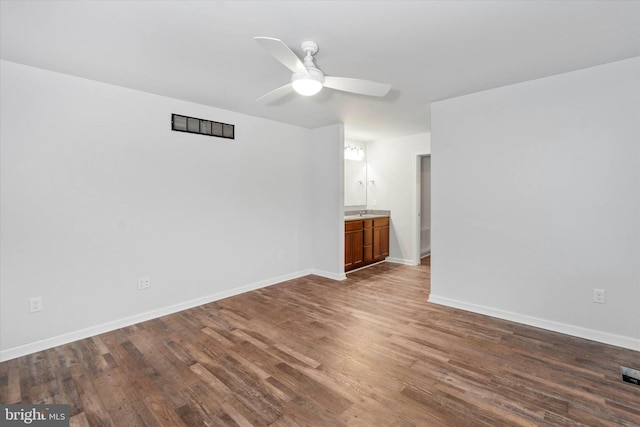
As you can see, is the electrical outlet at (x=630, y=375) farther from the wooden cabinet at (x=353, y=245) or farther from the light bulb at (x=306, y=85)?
the wooden cabinet at (x=353, y=245)

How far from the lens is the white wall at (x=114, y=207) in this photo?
2.57 metres

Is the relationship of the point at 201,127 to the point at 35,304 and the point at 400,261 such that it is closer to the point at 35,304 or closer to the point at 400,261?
the point at 35,304

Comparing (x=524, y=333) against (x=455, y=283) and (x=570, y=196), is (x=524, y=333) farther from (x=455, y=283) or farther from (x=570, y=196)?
(x=570, y=196)

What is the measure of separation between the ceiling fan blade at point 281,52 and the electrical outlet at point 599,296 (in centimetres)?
320

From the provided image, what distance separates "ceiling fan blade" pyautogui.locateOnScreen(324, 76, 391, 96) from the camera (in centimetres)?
223

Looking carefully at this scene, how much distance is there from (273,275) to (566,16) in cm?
421

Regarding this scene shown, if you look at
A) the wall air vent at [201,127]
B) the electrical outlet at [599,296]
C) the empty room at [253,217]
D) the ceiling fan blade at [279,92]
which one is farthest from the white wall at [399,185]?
the ceiling fan blade at [279,92]

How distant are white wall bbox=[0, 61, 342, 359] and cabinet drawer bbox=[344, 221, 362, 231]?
4.15 ft

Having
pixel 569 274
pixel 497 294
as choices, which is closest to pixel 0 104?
pixel 497 294

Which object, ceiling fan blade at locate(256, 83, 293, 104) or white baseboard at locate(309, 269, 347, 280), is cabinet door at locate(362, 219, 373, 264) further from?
ceiling fan blade at locate(256, 83, 293, 104)

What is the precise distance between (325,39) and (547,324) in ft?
11.0

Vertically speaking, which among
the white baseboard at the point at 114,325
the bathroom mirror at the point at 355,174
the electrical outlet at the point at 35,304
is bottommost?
the white baseboard at the point at 114,325

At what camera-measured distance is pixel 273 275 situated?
464cm

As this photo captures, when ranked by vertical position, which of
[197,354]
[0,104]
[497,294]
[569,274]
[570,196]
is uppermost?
[0,104]
